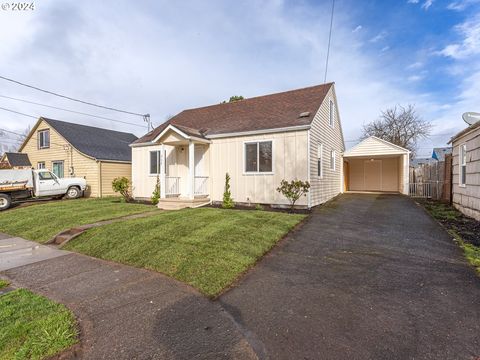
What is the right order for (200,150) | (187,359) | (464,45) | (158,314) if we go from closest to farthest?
(187,359)
(158,314)
(464,45)
(200,150)

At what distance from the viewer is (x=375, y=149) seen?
16.0 m

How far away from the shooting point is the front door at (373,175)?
20.3m

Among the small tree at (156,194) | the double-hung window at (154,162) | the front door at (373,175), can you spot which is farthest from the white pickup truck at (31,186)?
the front door at (373,175)

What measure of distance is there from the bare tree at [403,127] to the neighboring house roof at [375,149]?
17.4m

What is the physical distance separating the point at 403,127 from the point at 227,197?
29264mm

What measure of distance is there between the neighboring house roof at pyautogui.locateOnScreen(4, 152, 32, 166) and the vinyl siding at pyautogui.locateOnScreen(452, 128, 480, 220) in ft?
95.0

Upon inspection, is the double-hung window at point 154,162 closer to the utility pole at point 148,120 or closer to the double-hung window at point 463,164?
the double-hung window at point 463,164

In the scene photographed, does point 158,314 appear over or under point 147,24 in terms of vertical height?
under

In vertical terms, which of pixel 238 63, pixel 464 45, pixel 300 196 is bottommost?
pixel 300 196

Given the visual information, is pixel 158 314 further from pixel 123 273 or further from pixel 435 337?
pixel 435 337

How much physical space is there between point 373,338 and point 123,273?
402 centimetres

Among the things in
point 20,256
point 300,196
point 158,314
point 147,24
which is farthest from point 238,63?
point 158,314

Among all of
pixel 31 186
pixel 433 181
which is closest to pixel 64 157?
pixel 31 186

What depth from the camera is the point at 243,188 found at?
36.5 feet
